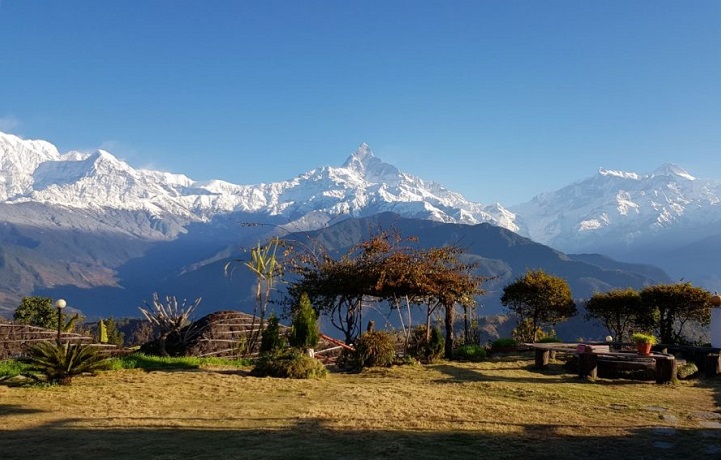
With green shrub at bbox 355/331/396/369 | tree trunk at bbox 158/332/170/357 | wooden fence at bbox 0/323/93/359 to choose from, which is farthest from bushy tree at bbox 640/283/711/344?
wooden fence at bbox 0/323/93/359

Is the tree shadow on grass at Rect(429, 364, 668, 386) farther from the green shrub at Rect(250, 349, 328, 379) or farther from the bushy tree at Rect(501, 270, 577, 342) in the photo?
the bushy tree at Rect(501, 270, 577, 342)

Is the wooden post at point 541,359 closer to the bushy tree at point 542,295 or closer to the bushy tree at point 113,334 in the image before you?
the bushy tree at point 542,295

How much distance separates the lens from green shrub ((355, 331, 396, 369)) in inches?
634

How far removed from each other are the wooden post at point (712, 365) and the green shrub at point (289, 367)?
35.6ft

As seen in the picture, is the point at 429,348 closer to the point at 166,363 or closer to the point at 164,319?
the point at 166,363

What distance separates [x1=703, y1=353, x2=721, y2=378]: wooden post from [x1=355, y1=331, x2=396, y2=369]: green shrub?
892 cm

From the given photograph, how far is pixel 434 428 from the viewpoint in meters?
8.58

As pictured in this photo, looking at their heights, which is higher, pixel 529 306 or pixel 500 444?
pixel 529 306

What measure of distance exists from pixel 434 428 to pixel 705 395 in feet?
25.2

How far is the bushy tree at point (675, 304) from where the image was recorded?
22359mm

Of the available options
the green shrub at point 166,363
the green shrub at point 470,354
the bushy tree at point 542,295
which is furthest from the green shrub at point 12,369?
the bushy tree at point 542,295

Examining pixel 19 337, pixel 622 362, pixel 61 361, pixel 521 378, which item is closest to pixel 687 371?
pixel 622 362

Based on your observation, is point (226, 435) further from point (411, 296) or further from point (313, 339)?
point (411, 296)

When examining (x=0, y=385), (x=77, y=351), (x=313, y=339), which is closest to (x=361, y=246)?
(x=313, y=339)
